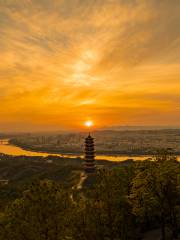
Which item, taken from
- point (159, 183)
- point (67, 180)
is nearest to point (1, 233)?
point (159, 183)

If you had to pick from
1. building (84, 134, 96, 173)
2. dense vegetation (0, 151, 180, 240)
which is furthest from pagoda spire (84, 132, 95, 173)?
dense vegetation (0, 151, 180, 240)

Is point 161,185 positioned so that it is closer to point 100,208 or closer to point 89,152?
point 100,208

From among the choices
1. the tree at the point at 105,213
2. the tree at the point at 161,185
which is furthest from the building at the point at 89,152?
the tree at the point at 161,185

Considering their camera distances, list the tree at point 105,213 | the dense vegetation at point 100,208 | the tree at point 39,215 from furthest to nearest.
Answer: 1. the tree at point 105,213
2. the dense vegetation at point 100,208
3. the tree at point 39,215

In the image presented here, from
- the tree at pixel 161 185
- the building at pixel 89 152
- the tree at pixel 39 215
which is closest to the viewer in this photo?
the tree at pixel 39 215

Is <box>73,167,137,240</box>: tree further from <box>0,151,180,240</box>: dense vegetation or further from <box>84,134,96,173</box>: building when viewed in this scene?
<box>84,134,96,173</box>: building

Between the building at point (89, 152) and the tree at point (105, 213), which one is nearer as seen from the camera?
the tree at point (105, 213)

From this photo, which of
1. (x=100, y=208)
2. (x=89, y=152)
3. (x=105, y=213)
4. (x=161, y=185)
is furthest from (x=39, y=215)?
(x=89, y=152)

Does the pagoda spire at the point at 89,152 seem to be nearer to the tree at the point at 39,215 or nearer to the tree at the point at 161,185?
the tree at the point at 161,185
